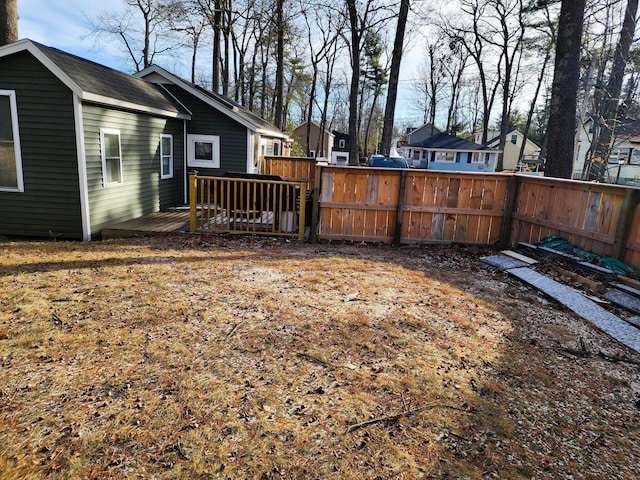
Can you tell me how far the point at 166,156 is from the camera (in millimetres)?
10859

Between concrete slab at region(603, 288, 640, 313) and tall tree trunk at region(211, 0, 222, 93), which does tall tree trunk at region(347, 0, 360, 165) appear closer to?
tall tree trunk at region(211, 0, 222, 93)

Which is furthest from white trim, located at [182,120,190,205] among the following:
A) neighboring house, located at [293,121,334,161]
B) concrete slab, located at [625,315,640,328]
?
neighboring house, located at [293,121,334,161]

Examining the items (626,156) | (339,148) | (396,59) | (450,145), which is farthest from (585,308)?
(339,148)

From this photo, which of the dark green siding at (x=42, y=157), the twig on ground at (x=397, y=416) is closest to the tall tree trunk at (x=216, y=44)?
the dark green siding at (x=42, y=157)

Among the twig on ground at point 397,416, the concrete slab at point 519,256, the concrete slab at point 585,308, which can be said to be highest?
the concrete slab at point 519,256

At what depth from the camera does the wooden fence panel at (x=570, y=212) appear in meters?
5.68

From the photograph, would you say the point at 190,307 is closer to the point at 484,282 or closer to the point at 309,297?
the point at 309,297

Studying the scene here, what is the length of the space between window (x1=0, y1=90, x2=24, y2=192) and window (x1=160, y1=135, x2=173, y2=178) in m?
3.48

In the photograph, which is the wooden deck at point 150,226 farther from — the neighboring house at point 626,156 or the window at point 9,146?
the neighboring house at point 626,156

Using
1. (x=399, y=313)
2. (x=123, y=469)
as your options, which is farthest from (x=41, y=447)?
(x=399, y=313)

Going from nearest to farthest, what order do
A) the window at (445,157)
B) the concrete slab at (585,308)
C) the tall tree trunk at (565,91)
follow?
the concrete slab at (585,308) → the tall tree trunk at (565,91) → the window at (445,157)

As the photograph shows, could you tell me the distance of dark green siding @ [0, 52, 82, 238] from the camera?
23.2 ft

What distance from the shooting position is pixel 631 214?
5352 millimetres

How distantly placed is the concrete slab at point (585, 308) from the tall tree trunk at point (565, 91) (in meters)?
3.62
